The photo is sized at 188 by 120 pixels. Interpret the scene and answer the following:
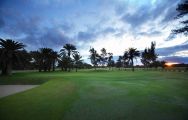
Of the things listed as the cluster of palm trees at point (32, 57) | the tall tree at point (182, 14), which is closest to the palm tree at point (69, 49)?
the cluster of palm trees at point (32, 57)

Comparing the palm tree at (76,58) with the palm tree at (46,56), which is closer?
the palm tree at (46,56)

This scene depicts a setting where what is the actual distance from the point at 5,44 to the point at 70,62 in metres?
33.7

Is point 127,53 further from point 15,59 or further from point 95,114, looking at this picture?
point 95,114

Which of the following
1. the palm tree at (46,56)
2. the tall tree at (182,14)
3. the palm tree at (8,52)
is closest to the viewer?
the tall tree at (182,14)

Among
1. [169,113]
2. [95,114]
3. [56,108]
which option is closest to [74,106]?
[56,108]

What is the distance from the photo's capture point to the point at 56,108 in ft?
30.7

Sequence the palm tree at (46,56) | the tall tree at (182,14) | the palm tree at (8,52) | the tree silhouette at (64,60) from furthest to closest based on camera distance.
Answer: the tree silhouette at (64,60) → the palm tree at (46,56) → the palm tree at (8,52) → the tall tree at (182,14)

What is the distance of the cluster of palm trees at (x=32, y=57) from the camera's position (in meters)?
38.7

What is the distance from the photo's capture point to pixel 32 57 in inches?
2670

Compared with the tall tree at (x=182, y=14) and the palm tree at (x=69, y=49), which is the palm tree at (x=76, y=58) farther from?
the tall tree at (x=182, y=14)

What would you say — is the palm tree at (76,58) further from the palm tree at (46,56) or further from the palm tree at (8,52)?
the palm tree at (8,52)

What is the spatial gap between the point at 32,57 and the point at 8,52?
99.8 feet

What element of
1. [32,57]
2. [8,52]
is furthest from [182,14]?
[32,57]

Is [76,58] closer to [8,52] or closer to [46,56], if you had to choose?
Answer: [46,56]
